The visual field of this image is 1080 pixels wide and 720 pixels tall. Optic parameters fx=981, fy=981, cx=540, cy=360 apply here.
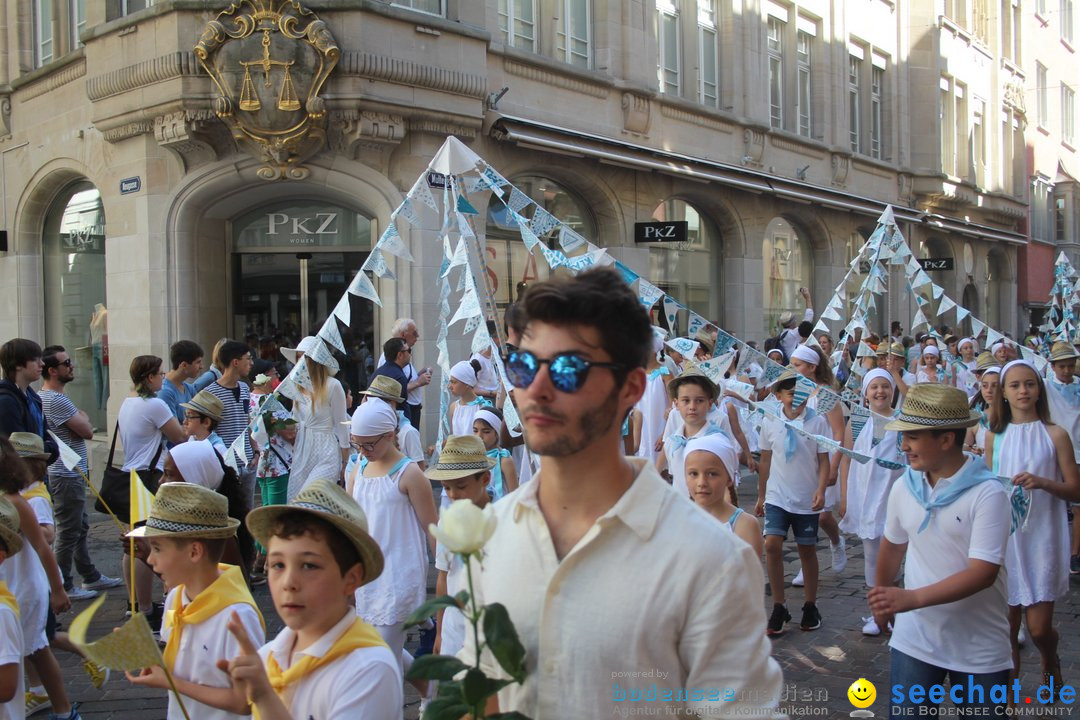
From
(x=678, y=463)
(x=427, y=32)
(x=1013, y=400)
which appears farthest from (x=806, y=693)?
(x=427, y=32)

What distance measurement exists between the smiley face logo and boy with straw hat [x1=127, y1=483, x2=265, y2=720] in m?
3.08

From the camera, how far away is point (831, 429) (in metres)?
7.34

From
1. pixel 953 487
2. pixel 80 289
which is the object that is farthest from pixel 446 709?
pixel 80 289

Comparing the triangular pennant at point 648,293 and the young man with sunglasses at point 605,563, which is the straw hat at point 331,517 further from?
the triangular pennant at point 648,293

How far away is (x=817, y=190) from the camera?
70.8 ft

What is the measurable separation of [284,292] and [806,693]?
1079 centimetres

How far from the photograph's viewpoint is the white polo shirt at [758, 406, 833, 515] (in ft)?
21.7

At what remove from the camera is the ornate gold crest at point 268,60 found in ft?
39.6

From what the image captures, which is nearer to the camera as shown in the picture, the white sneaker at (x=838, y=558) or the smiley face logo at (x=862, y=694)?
the smiley face logo at (x=862, y=694)

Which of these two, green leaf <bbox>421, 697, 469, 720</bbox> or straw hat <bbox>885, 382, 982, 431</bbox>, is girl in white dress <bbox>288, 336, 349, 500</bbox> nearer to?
straw hat <bbox>885, 382, 982, 431</bbox>

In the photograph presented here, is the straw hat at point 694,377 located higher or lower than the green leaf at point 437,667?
higher

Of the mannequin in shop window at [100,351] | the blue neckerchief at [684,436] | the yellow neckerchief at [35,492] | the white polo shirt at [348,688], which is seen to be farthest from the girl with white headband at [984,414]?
the mannequin in shop window at [100,351]

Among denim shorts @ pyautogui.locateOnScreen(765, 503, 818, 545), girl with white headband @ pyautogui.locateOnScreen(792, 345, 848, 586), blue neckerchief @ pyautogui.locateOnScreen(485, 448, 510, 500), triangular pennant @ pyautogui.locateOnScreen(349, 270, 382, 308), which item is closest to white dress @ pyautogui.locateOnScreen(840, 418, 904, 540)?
girl with white headband @ pyautogui.locateOnScreen(792, 345, 848, 586)

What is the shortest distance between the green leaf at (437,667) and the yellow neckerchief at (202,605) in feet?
4.95
